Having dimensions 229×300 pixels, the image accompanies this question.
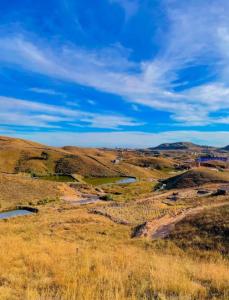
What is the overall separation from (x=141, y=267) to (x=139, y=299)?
3.65 m

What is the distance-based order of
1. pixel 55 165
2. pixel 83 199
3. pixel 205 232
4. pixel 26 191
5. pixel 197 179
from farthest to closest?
1. pixel 55 165
2. pixel 197 179
3. pixel 26 191
4. pixel 83 199
5. pixel 205 232

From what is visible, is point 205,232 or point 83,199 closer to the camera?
point 205,232

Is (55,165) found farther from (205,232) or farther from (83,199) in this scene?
(205,232)

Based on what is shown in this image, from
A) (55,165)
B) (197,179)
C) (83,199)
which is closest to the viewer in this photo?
(83,199)

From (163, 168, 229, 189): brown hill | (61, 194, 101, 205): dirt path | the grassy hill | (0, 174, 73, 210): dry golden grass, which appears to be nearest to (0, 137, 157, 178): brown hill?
(163, 168, 229, 189): brown hill

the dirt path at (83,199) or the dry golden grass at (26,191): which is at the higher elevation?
the dry golden grass at (26,191)

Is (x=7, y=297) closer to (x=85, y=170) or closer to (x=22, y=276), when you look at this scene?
(x=22, y=276)

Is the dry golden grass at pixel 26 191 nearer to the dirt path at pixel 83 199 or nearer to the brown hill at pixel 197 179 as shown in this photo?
the dirt path at pixel 83 199

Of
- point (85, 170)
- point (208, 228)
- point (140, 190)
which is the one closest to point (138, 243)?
point (208, 228)

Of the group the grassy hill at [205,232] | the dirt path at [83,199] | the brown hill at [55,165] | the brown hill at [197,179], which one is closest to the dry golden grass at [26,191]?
the dirt path at [83,199]

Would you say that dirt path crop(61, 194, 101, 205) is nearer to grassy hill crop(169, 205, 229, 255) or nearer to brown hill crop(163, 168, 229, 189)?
brown hill crop(163, 168, 229, 189)

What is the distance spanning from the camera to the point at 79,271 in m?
8.85

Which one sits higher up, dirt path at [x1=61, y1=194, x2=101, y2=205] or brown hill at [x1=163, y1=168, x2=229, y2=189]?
brown hill at [x1=163, y1=168, x2=229, y2=189]

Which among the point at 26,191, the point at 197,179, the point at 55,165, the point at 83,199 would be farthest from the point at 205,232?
the point at 55,165
